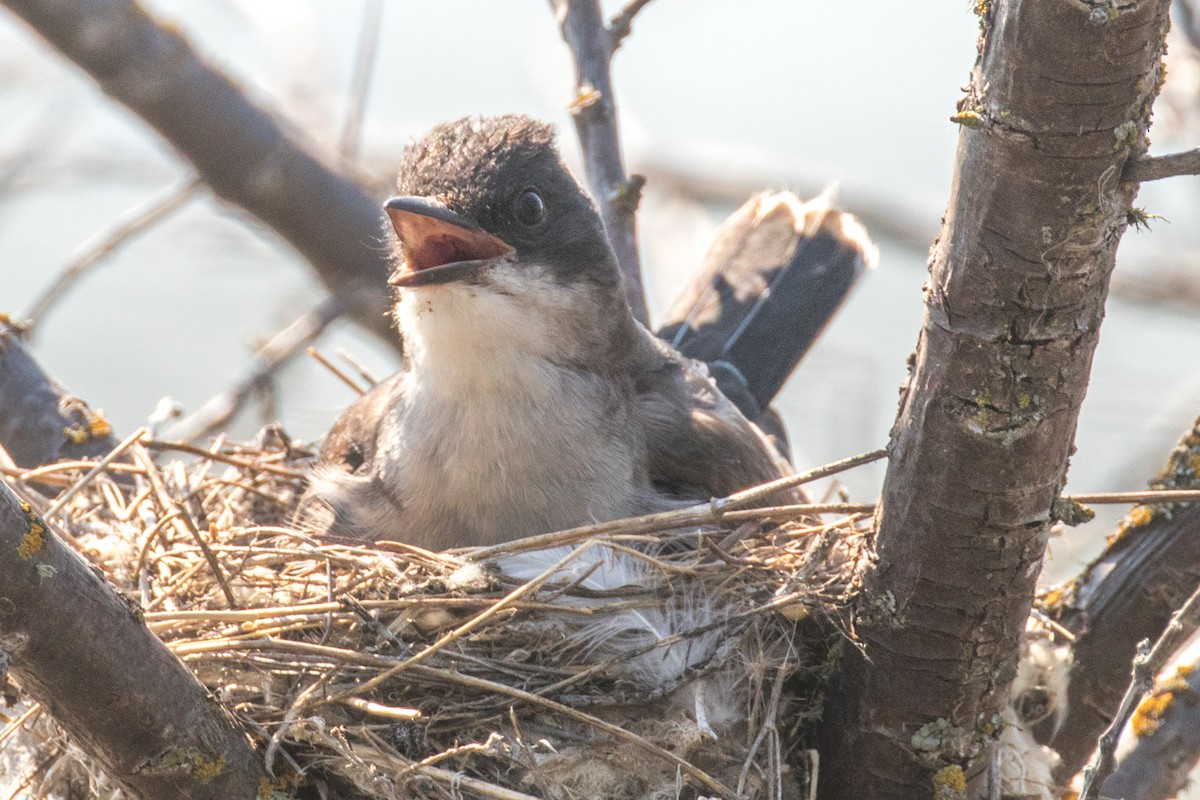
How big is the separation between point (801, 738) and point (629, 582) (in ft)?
1.58

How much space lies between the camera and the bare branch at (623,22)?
12.9 feet

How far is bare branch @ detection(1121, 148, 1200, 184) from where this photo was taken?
1899 millimetres

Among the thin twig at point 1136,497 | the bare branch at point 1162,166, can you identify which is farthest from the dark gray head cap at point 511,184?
the bare branch at point 1162,166

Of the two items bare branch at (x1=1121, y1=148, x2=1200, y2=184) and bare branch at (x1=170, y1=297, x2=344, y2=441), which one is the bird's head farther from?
bare branch at (x1=1121, y1=148, x2=1200, y2=184)

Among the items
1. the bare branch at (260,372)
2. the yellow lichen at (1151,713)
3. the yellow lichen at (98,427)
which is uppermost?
the bare branch at (260,372)

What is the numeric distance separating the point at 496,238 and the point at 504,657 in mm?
993

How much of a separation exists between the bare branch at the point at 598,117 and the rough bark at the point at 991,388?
1.73 metres

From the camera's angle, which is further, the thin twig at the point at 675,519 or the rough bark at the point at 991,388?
the thin twig at the point at 675,519

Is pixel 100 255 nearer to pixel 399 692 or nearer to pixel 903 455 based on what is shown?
pixel 399 692

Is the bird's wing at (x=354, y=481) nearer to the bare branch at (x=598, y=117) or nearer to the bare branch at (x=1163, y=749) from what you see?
the bare branch at (x=598, y=117)

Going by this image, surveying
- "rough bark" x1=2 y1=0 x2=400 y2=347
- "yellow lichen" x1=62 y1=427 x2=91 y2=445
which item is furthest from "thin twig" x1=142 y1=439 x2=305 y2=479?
"rough bark" x1=2 y1=0 x2=400 y2=347

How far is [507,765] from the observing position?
2.63 metres

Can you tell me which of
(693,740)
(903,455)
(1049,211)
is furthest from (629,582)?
(1049,211)

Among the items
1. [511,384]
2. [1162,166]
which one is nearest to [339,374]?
[511,384]
